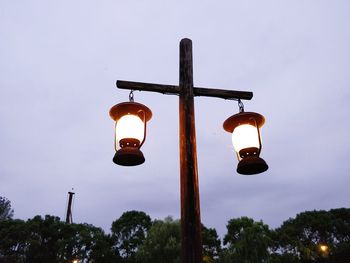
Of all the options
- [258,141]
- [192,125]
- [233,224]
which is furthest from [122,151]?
[233,224]

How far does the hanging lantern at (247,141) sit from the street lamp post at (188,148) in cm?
30

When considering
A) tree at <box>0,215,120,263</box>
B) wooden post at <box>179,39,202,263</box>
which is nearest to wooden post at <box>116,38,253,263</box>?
wooden post at <box>179,39,202,263</box>

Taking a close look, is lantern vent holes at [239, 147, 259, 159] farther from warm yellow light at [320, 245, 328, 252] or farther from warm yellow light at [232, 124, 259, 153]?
warm yellow light at [320, 245, 328, 252]

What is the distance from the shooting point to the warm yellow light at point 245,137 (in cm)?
342

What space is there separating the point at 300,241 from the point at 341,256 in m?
9.42

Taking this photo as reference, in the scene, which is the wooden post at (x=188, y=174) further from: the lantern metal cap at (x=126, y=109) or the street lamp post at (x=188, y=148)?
the lantern metal cap at (x=126, y=109)

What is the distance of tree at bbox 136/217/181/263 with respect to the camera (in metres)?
25.1

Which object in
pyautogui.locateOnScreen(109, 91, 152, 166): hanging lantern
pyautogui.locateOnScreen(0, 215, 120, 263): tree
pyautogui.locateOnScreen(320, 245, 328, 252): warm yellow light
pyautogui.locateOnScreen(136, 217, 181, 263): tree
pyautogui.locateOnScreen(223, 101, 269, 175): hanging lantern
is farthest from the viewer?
pyautogui.locateOnScreen(320, 245, 328, 252): warm yellow light

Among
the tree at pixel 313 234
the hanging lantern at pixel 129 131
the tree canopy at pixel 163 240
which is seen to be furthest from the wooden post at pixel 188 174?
the tree at pixel 313 234

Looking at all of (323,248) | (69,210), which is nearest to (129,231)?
(69,210)

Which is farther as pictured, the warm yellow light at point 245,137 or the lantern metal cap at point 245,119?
the lantern metal cap at point 245,119

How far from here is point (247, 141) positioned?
3438mm

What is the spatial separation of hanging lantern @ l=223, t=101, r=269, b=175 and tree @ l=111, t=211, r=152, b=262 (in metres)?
33.4

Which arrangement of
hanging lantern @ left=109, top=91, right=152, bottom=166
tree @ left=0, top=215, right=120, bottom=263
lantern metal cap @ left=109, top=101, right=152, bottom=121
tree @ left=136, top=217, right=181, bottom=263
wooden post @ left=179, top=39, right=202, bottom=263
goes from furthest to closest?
tree @ left=0, top=215, right=120, bottom=263, tree @ left=136, top=217, right=181, bottom=263, lantern metal cap @ left=109, top=101, right=152, bottom=121, hanging lantern @ left=109, top=91, right=152, bottom=166, wooden post @ left=179, top=39, right=202, bottom=263
